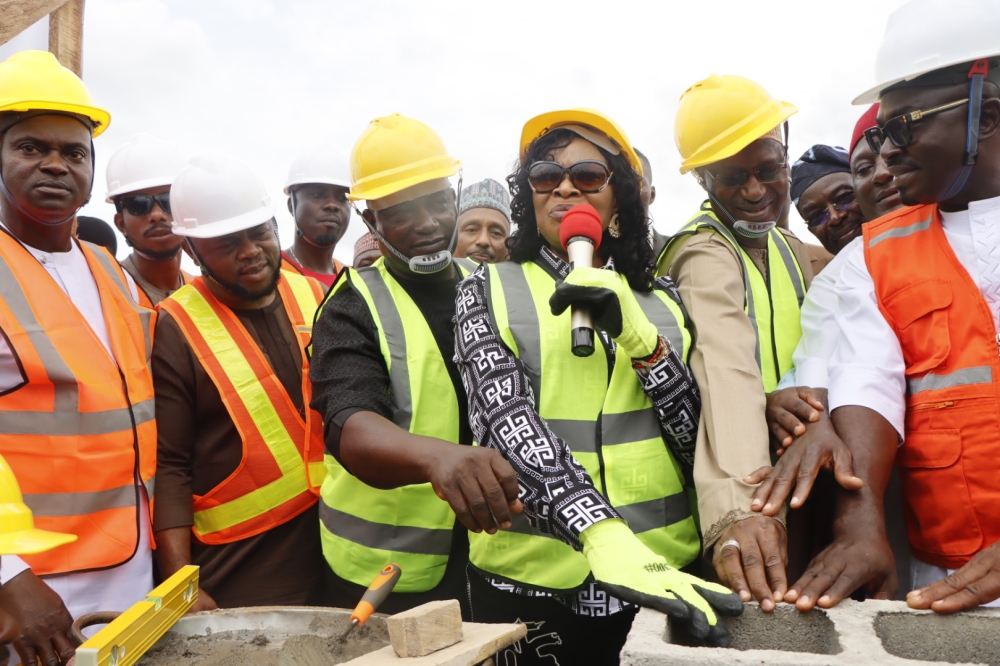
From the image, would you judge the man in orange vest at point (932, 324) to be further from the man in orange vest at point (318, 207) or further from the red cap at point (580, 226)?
the man in orange vest at point (318, 207)

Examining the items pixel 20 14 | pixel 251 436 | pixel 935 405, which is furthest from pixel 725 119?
pixel 20 14

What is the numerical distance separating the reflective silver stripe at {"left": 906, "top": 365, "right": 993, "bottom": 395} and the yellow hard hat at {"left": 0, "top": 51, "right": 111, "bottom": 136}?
315 centimetres

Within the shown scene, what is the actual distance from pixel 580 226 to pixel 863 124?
6.24ft

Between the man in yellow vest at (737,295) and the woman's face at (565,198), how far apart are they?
0.37m

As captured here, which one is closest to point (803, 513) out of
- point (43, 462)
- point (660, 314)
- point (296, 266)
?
point (660, 314)

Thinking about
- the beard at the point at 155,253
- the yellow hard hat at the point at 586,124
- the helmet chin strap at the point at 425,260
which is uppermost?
the yellow hard hat at the point at 586,124

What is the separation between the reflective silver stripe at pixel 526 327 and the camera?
2.44 meters

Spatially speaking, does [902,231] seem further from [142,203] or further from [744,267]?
[142,203]

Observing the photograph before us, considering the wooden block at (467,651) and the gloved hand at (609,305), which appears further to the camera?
the gloved hand at (609,305)

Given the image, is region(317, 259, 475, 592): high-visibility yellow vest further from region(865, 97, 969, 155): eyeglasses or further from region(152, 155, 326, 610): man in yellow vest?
region(865, 97, 969, 155): eyeglasses

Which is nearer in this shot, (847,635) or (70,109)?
(847,635)

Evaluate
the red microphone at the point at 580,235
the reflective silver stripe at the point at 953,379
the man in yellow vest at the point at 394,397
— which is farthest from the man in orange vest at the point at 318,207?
the reflective silver stripe at the point at 953,379

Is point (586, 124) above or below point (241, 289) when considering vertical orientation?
above

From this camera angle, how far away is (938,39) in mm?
2240
